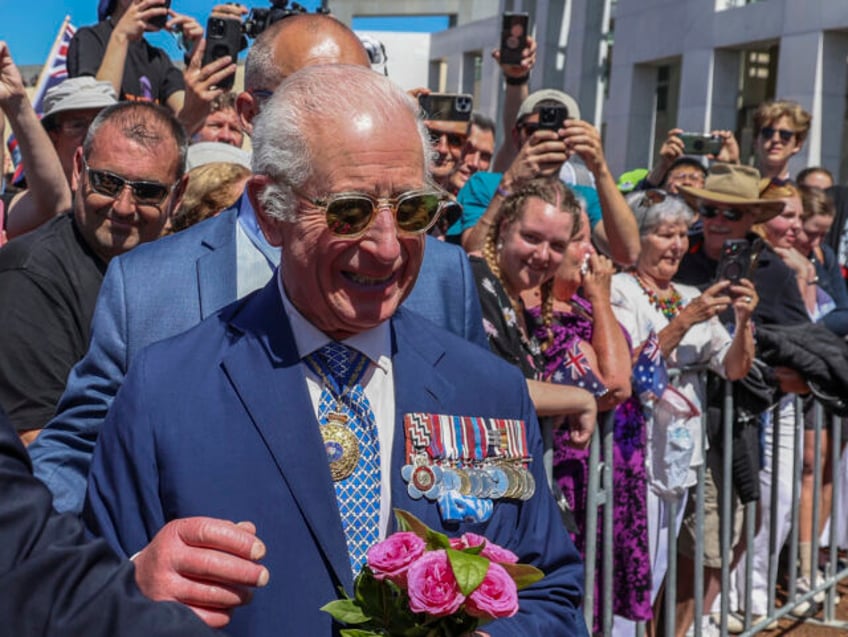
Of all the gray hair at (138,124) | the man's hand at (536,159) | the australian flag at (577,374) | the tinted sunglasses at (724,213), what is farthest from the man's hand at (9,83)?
the tinted sunglasses at (724,213)

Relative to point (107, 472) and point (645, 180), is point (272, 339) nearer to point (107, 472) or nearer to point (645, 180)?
point (107, 472)

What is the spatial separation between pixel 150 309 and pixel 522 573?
1.05 m

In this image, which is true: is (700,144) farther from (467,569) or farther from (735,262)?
(467,569)

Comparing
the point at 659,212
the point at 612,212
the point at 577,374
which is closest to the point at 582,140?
the point at 612,212

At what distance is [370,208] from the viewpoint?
2297 mm

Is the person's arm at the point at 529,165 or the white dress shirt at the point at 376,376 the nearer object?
the white dress shirt at the point at 376,376

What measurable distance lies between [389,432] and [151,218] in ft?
5.11

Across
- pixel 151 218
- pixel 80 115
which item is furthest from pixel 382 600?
pixel 80 115

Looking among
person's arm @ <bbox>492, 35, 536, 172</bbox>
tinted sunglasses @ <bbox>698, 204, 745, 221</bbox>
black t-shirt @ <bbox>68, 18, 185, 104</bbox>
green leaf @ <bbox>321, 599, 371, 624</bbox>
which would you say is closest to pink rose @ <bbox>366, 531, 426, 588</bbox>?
green leaf @ <bbox>321, 599, 371, 624</bbox>

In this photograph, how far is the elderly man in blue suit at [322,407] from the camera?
2207mm

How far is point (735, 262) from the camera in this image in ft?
18.0

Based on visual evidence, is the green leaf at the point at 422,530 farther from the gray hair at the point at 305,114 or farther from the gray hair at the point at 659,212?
the gray hair at the point at 659,212

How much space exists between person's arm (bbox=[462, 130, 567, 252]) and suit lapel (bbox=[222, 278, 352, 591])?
244cm

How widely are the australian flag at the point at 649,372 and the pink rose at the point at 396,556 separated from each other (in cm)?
298
